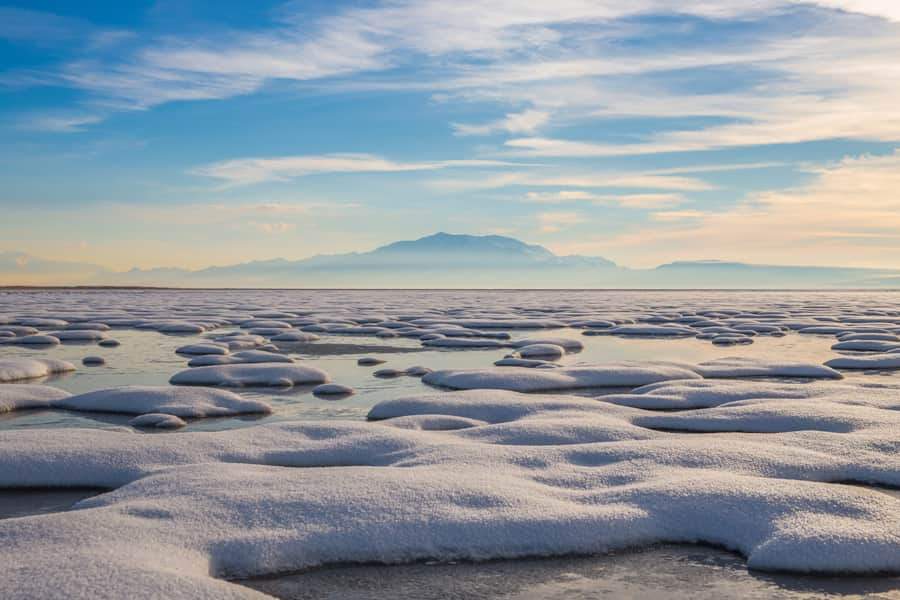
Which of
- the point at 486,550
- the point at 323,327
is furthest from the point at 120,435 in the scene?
the point at 323,327

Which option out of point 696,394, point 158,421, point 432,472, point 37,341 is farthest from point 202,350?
point 432,472

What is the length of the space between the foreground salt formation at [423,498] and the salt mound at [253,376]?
122 inches

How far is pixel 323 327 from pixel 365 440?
12.9 m

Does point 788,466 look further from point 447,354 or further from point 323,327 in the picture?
point 323,327

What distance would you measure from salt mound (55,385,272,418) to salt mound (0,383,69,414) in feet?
0.62

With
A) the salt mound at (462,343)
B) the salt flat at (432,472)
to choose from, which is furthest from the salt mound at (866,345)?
the salt mound at (462,343)

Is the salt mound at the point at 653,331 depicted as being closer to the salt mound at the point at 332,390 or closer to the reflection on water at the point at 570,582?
the salt mound at the point at 332,390

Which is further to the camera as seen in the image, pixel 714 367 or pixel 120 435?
pixel 714 367

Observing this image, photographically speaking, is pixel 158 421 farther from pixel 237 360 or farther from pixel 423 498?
pixel 237 360

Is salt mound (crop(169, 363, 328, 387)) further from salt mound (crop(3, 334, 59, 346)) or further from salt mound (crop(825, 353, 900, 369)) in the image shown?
salt mound (crop(825, 353, 900, 369))

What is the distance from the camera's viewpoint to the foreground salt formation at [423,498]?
316 cm

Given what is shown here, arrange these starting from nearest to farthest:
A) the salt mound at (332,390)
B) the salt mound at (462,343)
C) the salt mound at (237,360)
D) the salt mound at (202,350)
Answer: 1. the salt mound at (332,390)
2. the salt mound at (237,360)
3. the salt mound at (202,350)
4. the salt mound at (462,343)

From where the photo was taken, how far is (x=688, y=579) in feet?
10.2

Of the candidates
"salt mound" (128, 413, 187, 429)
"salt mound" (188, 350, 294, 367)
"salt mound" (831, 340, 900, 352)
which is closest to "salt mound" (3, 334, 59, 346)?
"salt mound" (188, 350, 294, 367)
